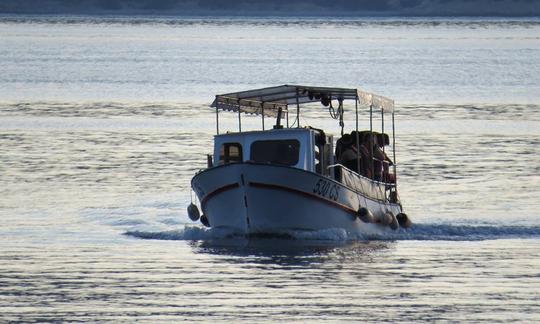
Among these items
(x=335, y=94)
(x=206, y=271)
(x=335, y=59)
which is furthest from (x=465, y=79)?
(x=206, y=271)

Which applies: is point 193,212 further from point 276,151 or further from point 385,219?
point 385,219

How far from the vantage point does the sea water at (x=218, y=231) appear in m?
25.4

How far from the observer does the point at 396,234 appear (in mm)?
35344

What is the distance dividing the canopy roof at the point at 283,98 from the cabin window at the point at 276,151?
1.20 metres

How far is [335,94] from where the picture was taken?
1366 inches

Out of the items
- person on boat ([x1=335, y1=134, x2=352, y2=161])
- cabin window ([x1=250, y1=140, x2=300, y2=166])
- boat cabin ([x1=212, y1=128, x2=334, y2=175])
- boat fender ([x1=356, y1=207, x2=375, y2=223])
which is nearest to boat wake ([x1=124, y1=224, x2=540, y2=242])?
boat fender ([x1=356, y1=207, x2=375, y2=223])

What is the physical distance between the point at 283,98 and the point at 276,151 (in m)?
3.09

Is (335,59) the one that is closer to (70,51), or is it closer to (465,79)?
(70,51)

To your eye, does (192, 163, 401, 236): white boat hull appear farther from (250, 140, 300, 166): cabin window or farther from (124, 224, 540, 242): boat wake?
(250, 140, 300, 166): cabin window

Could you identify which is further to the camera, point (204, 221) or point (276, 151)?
point (204, 221)

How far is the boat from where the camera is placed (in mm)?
32312

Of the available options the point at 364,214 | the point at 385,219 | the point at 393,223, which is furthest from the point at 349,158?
the point at 364,214

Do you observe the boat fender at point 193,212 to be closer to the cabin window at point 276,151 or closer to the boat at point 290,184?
the boat at point 290,184

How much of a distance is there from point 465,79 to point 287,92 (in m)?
68.8
